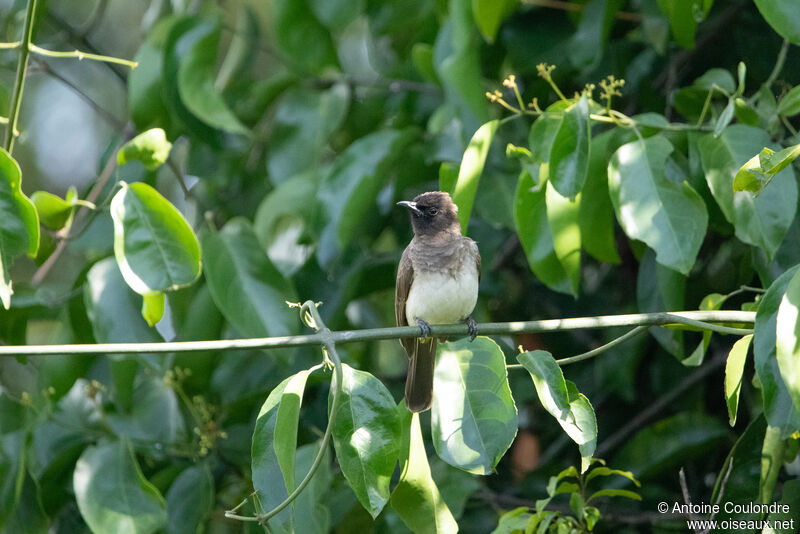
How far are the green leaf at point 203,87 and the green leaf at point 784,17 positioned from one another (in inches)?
69.9

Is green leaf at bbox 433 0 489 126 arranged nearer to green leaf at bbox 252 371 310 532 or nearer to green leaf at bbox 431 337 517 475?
green leaf at bbox 431 337 517 475

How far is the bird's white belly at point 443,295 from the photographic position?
3176mm

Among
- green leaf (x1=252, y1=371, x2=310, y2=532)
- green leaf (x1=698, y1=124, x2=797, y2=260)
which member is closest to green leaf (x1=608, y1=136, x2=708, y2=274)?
green leaf (x1=698, y1=124, x2=797, y2=260)

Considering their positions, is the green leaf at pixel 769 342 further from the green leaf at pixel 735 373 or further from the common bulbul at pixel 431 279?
the common bulbul at pixel 431 279

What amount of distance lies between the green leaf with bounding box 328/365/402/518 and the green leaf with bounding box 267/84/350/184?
169 centimetres

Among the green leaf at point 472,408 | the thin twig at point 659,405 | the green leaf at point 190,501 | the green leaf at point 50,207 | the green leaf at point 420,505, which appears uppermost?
the green leaf at point 50,207

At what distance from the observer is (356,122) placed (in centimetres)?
390

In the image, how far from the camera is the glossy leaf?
3.07 metres

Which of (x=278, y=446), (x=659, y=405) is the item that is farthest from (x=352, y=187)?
(x=659, y=405)

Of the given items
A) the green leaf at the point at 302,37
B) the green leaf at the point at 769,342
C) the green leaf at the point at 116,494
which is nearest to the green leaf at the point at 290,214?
the green leaf at the point at 302,37

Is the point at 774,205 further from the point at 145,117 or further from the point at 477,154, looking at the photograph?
the point at 145,117

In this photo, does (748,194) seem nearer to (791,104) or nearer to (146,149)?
(791,104)

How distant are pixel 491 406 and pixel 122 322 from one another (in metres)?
1.25

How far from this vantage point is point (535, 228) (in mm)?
2469
